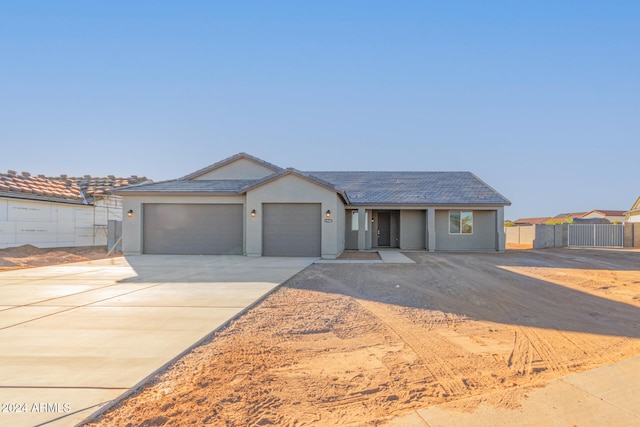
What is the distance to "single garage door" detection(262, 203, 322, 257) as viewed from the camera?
15055 mm

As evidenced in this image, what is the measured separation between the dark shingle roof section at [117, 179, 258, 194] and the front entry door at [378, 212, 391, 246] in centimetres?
844

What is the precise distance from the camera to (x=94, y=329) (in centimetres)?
463

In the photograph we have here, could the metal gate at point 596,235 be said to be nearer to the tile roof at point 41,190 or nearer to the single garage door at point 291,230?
the single garage door at point 291,230

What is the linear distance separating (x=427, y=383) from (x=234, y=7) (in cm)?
1687

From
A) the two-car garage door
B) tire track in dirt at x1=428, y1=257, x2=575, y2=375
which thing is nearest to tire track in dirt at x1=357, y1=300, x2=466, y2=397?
tire track in dirt at x1=428, y1=257, x2=575, y2=375

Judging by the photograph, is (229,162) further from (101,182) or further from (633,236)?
(633,236)

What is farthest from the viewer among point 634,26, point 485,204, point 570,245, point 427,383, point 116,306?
point 570,245

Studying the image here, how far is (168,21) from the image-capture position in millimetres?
15266

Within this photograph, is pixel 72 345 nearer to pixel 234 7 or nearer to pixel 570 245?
pixel 234 7

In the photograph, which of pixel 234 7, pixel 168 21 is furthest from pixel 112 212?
pixel 234 7

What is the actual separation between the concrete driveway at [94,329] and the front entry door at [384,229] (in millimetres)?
12581

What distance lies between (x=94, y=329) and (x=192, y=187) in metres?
12.8

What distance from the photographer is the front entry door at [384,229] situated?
21.0 m

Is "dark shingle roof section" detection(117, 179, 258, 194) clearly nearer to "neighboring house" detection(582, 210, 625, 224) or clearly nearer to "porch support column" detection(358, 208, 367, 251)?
"porch support column" detection(358, 208, 367, 251)
